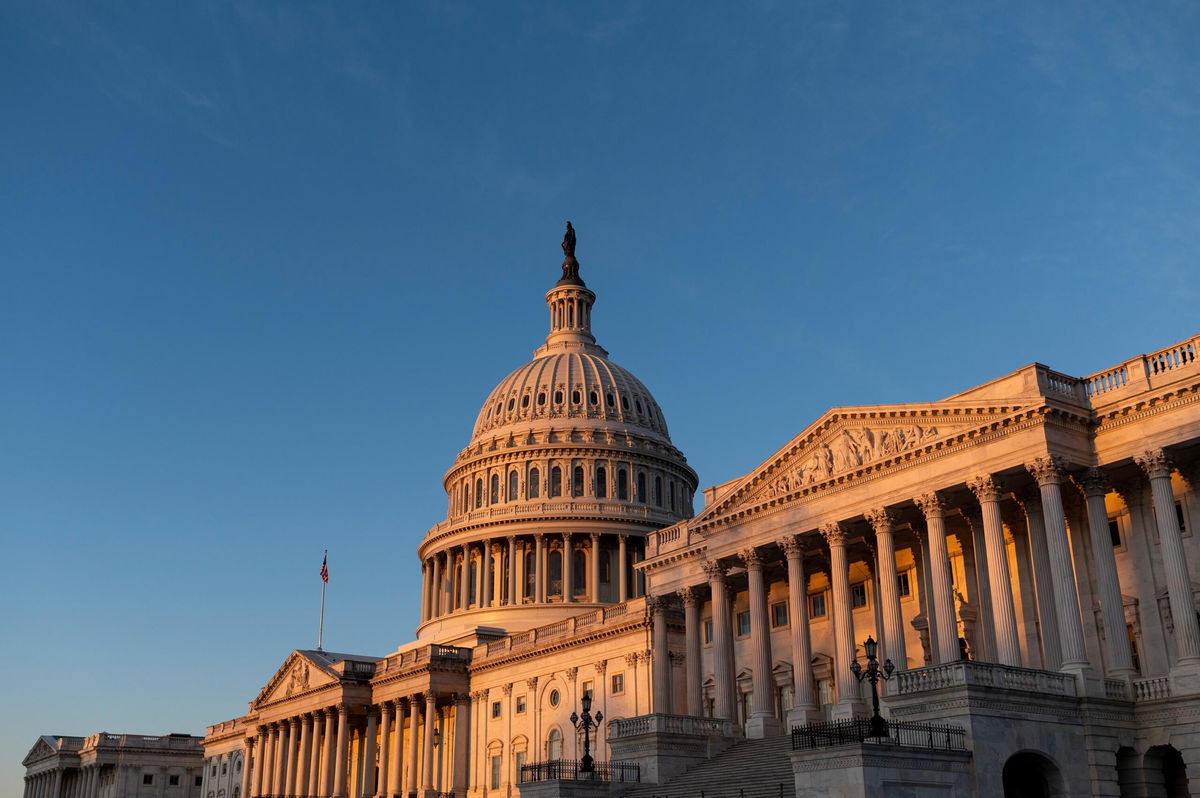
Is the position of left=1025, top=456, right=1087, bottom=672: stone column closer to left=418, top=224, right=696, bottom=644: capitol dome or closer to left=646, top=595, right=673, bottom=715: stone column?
left=646, top=595, right=673, bottom=715: stone column

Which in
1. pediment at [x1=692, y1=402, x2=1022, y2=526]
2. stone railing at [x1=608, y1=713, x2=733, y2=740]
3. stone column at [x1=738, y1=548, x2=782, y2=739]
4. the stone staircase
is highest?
pediment at [x1=692, y1=402, x2=1022, y2=526]

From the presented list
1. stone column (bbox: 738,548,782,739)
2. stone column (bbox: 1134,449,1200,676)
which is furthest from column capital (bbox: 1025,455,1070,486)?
stone column (bbox: 738,548,782,739)

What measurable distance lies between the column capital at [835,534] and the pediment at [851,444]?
1.83 meters

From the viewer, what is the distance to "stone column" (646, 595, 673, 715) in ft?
209

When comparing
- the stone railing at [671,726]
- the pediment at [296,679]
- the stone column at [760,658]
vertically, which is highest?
the pediment at [296,679]

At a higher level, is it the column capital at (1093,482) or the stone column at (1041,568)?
the column capital at (1093,482)

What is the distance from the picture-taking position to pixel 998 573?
4538cm

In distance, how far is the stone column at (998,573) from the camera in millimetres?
44375

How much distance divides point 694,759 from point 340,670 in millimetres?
47982

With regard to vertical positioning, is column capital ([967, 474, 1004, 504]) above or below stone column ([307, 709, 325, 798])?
above

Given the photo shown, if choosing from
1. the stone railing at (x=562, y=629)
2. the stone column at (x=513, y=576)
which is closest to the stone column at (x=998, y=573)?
the stone railing at (x=562, y=629)

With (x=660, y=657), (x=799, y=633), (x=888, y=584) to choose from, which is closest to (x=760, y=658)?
(x=799, y=633)

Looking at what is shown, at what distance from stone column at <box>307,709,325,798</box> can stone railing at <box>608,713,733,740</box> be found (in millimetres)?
48578

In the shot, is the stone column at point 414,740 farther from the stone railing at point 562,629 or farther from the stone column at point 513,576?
the stone column at point 513,576
